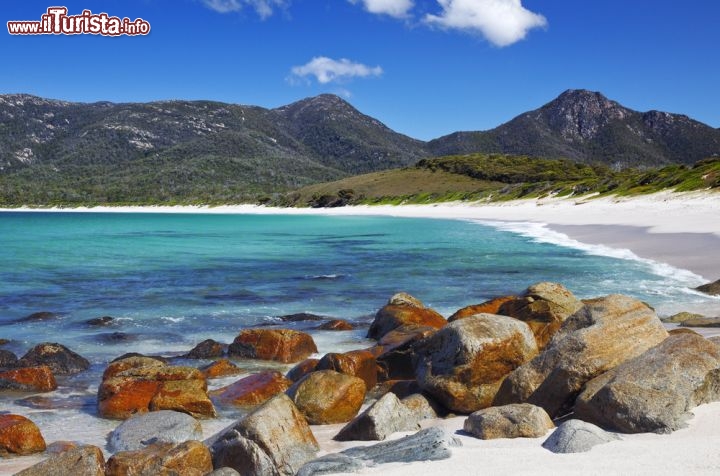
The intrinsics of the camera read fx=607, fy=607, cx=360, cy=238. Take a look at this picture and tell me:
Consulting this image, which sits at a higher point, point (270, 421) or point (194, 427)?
point (270, 421)

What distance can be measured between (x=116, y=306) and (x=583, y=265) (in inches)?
704

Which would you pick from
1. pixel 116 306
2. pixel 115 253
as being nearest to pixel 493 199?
pixel 115 253

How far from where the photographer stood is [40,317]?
16656 mm

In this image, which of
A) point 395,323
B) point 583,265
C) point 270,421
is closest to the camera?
point 270,421

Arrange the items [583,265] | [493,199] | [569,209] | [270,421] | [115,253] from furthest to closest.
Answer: [493,199] < [569,209] < [115,253] < [583,265] < [270,421]

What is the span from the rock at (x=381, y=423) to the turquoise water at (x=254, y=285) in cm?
575

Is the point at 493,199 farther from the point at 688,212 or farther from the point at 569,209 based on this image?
the point at 688,212

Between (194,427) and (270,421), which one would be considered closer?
(270,421)

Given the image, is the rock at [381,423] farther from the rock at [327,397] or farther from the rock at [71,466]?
the rock at [71,466]

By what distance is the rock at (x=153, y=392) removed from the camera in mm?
8602

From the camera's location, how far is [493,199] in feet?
324

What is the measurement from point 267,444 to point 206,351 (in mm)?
6275

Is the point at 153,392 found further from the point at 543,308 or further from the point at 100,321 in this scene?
the point at 100,321

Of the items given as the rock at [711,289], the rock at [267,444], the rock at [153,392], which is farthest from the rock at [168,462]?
the rock at [711,289]
